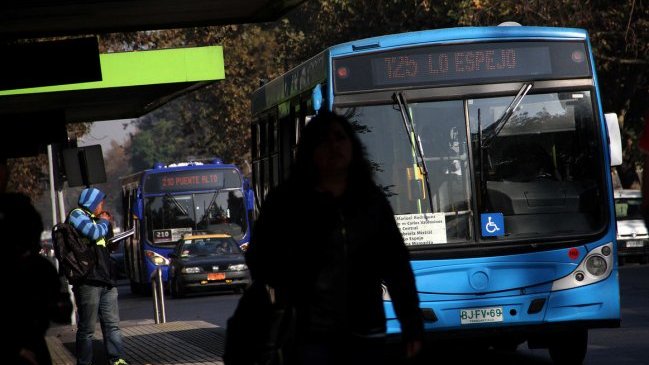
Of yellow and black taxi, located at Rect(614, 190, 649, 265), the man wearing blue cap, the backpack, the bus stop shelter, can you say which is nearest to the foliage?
yellow and black taxi, located at Rect(614, 190, 649, 265)

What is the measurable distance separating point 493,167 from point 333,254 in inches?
262

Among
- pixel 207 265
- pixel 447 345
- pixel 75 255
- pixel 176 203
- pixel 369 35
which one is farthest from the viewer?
pixel 369 35

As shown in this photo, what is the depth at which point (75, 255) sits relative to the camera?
524 inches

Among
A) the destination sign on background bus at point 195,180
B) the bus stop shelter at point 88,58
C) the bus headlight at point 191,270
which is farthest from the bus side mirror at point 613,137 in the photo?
the destination sign on background bus at point 195,180

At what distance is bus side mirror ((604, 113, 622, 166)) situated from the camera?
12.5 meters

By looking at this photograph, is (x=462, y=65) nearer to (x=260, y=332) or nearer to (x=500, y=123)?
(x=500, y=123)

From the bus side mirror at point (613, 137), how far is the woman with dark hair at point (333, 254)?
670 centimetres

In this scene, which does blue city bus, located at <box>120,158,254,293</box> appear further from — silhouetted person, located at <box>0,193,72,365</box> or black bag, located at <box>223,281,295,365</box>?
black bag, located at <box>223,281,295,365</box>

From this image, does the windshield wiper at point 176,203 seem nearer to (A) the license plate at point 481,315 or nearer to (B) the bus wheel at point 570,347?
(B) the bus wheel at point 570,347

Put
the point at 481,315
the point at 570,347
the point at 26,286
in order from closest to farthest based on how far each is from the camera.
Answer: the point at 26,286 → the point at 481,315 → the point at 570,347

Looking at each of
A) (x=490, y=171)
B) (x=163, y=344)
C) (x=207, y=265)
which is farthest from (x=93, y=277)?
(x=207, y=265)

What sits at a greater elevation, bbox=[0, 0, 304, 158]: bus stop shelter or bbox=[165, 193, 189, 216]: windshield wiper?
bbox=[0, 0, 304, 158]: bus stop shelter

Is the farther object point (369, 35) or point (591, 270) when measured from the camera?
point (369, 35)

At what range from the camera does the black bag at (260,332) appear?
5719mm
